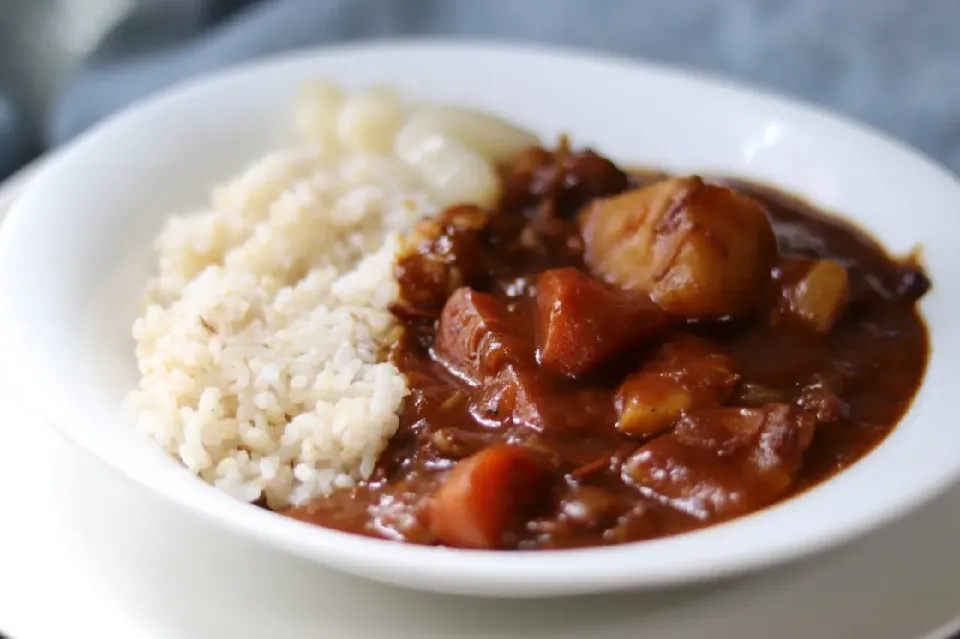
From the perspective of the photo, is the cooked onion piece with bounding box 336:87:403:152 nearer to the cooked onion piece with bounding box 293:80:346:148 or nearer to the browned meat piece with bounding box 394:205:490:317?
the cooked onion piece with bounding box 293:80:346:148

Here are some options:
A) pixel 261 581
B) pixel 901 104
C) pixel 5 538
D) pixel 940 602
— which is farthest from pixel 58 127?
pixel 940 602

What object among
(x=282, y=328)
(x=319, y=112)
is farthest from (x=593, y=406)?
(x=319, y=112)

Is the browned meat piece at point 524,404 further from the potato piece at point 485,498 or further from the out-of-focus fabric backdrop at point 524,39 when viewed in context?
the out-of-focus fabric backdrop at point 524,39

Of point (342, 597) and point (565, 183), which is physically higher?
point (565, 183)

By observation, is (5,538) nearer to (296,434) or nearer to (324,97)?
(296,434)

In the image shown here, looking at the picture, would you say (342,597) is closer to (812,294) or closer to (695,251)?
(695,251)

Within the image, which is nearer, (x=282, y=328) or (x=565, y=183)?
(x=282, y=328)

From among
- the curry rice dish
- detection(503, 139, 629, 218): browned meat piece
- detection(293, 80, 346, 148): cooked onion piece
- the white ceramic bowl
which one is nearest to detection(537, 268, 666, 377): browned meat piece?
the curry rice dish

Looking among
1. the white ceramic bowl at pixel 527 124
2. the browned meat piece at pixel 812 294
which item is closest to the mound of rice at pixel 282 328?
the white ceramic bowl at pixel 527 124
